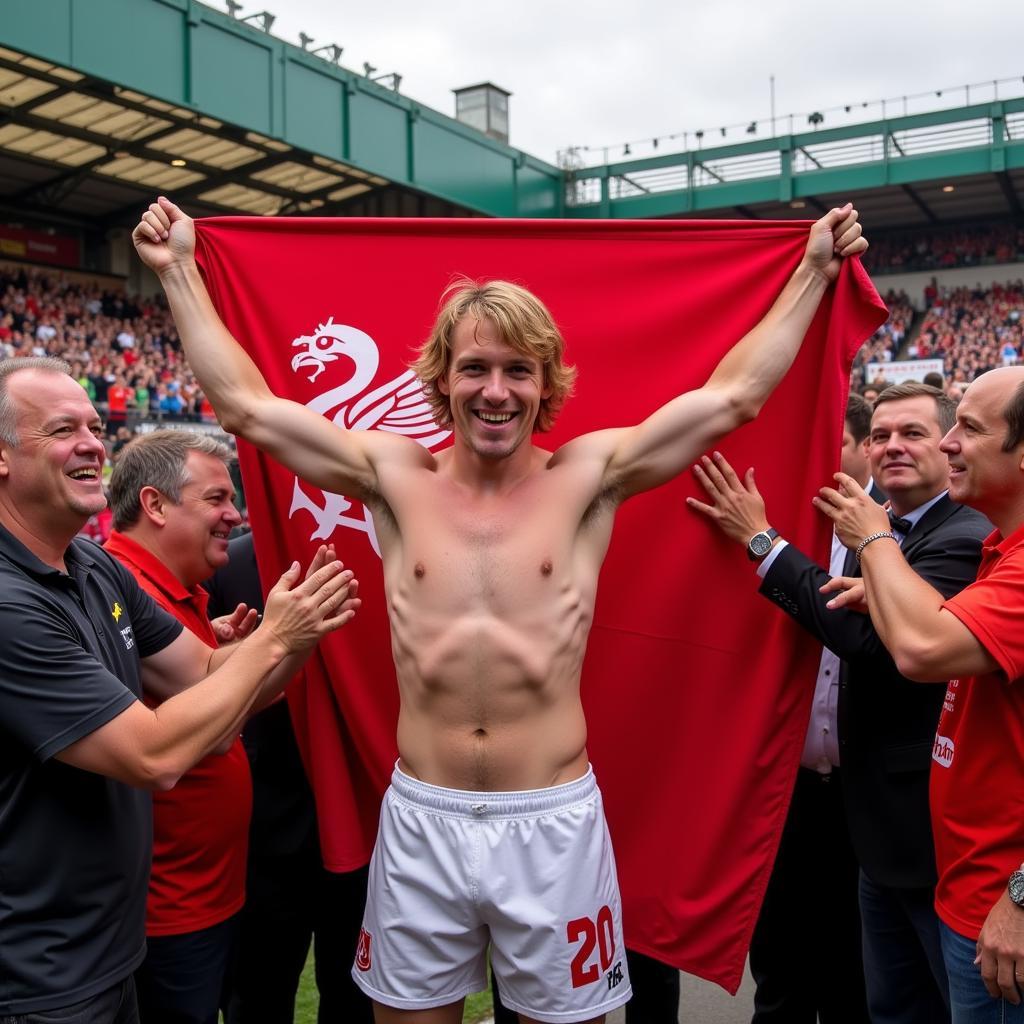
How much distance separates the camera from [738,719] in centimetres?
326

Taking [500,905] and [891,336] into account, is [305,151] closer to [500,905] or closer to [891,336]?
[891,336]

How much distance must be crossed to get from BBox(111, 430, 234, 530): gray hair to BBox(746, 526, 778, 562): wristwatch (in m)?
1.77

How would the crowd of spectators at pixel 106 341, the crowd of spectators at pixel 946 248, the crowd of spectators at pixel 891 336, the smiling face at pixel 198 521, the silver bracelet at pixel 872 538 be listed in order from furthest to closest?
1. the crowd of spectators at pixel 946 248
2. the crowd of spectators at pixel 891 336
3. the crowd of spectators at pixel 106 341
4. the smiling face at pixel 198 521
5. the silver bracelet at pixel 872 538

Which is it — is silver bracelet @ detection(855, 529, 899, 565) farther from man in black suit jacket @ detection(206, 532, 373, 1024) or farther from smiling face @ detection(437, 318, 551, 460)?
man in black suit jacket @ detection(206, 532, 373, 1024)

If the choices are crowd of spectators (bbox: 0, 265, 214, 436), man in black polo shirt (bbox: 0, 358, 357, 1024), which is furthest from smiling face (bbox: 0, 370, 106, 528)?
crowd of spectators (bbox: 0, 265, 214, 436)

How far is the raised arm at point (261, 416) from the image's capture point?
2846 millimetres

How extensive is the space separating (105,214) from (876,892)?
2793 cm

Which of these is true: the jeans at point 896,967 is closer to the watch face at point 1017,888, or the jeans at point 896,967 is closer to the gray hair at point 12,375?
the watch face at point 1017,888

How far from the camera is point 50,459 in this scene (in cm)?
242

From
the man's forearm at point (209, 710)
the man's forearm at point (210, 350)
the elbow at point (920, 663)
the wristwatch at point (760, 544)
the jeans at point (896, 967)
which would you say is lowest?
the jeans at point (896, 967)

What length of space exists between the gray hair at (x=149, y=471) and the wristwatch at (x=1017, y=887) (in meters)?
2.56

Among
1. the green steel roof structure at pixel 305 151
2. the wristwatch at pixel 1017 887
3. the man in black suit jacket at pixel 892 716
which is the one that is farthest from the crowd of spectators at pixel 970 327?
the wristwatch at pixel 1017 887

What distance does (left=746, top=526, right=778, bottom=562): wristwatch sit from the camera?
10.1 feet

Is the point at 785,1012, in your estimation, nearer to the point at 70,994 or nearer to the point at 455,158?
the point at 70,994
